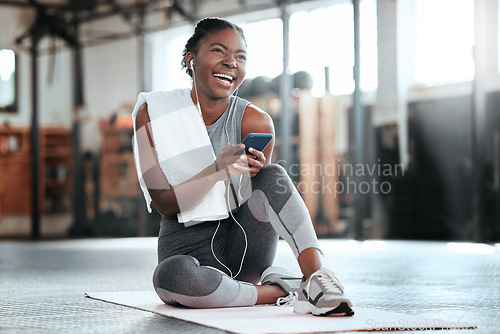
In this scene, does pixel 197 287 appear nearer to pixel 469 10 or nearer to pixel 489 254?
pixel 489 254

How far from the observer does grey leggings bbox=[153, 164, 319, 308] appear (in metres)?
1.81

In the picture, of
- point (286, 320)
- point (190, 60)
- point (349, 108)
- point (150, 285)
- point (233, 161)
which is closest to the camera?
point (286, 320)

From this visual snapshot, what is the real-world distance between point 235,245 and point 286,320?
0.36 meters

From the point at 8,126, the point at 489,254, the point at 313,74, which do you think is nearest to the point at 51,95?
the point at 8,126

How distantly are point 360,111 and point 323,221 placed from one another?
1.11 meters

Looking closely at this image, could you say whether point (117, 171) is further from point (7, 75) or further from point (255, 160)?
point (255, 160)

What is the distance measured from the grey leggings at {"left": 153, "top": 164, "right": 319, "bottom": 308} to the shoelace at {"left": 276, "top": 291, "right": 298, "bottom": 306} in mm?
69

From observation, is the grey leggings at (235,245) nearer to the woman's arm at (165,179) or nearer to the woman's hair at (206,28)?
the woman's arm at (165,179)

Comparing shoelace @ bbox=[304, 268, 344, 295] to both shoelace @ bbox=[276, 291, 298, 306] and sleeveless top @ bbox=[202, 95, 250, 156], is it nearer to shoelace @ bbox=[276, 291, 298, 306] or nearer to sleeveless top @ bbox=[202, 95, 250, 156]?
shoelace @ bbox=[276, 291, 298, 306]

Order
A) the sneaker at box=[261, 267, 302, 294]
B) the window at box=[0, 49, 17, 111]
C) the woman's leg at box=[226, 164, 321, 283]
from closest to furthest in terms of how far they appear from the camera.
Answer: the woman's leg at box=[226, 164, 321, 283], the sneaker at box=[261, 267, 302, 294], the window at box=[0, 49, 17, 111]

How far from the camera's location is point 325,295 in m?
1.68

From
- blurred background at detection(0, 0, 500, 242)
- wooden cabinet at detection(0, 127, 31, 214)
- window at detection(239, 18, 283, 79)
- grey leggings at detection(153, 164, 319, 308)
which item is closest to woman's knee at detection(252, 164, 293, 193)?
grey leggings at detection(153, 164, 319, 308)

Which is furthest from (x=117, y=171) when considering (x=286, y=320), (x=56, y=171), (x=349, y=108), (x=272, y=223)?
(x=286, y=320)

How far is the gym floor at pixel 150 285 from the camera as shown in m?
1.71
